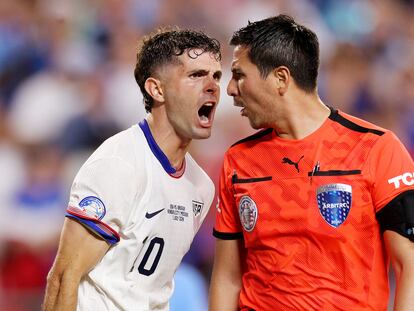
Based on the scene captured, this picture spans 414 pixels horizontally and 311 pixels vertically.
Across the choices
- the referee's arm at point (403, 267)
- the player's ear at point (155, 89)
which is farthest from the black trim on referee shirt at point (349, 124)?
the player's ear at point (155, 89)

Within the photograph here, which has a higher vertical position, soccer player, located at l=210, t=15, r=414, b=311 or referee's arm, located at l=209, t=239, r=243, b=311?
soccer player, located at l=210, t=15, r=414, b=311

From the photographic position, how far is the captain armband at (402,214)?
404 centimetres

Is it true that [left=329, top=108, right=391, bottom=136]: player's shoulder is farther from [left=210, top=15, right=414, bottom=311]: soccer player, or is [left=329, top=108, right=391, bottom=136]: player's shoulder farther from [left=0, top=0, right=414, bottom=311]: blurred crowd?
[left=0, top=0, right=414, bottom=311]: blurred crowd

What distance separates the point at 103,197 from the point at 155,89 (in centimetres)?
76

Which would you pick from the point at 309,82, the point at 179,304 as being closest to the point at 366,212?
the point at 309,82

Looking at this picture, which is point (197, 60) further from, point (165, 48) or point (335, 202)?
point (335, 202)

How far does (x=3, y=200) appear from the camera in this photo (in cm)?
739

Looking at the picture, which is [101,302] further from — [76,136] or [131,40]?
[131,40]

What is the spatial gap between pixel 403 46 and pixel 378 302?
5148mm

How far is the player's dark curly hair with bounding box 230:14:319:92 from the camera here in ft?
14.2

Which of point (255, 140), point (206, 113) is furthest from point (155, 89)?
point (255, 140)

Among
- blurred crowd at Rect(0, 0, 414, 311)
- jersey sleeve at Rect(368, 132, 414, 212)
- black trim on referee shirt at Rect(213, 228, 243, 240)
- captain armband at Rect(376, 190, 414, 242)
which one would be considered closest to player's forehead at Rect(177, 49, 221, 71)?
black trim on referee shirt at Rect(213, 228, 243, 240)

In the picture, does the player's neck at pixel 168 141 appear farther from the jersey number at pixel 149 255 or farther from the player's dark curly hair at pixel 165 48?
the jersey number at pixel 149 255

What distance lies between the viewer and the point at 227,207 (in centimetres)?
457
